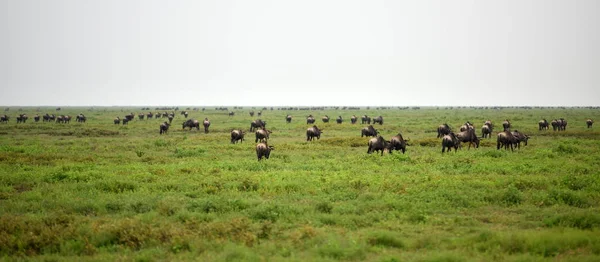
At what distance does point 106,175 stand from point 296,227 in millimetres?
10535

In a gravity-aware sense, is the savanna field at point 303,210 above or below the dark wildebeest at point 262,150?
below

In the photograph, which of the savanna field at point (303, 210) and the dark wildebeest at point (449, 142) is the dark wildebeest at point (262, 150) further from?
the dark wildebeest at point (449, 142)

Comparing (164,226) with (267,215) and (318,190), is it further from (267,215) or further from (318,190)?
(318,190)

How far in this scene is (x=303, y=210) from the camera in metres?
12.4

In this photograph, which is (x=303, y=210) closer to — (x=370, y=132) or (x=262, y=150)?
(x=262, y=150)

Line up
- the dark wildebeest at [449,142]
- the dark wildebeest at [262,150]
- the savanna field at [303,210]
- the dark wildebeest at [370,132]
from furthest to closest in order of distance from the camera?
the dark wildebeest at [370,132] → the dark wildebeest at [449,142] → the dark wildebeest at [262,150] → the savanna field at [303,210]

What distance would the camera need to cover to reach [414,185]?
1562 centimetres

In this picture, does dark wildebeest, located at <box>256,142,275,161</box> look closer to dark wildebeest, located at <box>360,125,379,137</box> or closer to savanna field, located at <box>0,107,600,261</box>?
savanna field, located at <box>0,107,600,261</box>

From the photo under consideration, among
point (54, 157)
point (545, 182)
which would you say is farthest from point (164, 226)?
point (54, 157)

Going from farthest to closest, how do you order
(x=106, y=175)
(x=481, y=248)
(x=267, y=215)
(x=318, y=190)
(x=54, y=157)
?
1. (x=54, y=157)
2. (x=106, y=175)
3. (x=318, y=190)
4. (x=267, y=215)
5. (x=481, y=248)

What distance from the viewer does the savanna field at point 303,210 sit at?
9.11 metres

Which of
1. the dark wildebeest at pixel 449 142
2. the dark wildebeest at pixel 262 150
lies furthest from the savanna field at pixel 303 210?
the dark wildebeest at pixel 449 142

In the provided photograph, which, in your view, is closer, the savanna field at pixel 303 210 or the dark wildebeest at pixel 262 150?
the savanna field at pixel 303 210

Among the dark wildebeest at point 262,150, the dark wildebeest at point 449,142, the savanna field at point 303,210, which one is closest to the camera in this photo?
the savanna field at point 303,210
